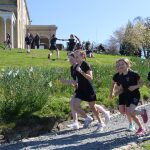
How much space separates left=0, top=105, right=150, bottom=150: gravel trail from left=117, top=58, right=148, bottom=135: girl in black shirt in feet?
1.43

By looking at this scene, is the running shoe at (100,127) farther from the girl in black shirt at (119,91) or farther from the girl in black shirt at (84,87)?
the girl in black shirt at (119,91)

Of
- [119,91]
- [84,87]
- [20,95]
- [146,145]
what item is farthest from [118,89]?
[20,95]

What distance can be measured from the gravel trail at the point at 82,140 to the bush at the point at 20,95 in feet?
3.70

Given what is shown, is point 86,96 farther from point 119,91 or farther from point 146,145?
point 146,145

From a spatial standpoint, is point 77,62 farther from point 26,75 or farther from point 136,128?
point 26,75

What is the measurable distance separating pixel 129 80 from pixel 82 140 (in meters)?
1.50

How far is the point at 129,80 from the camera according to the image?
34.8 feet

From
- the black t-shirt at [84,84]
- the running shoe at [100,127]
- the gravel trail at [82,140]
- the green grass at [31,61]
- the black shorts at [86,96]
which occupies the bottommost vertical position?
the gravel trail at [82,140]

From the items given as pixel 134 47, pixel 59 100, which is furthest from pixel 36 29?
pixel 59 100

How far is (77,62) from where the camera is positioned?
11.2 metres

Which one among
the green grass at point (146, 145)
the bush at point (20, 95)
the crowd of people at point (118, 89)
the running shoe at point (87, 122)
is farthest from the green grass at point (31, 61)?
the green grass at point (146, 145)

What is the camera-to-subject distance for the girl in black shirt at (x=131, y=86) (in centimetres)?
1055

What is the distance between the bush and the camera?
11.8 meters

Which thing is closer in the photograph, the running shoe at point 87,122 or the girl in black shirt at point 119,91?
the girl in black shirt at point 119,91
